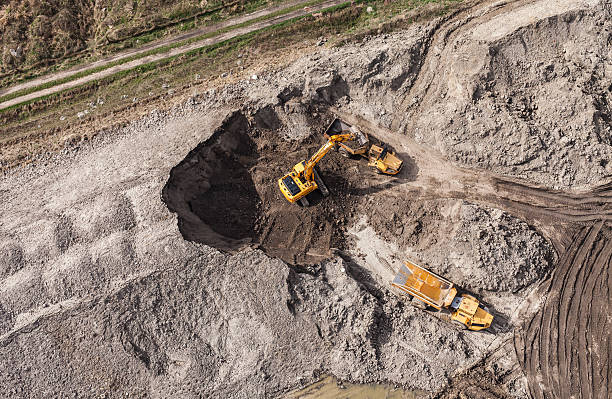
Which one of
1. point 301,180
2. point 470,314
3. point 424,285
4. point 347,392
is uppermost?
point 301,180

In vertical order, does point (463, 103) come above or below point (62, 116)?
above

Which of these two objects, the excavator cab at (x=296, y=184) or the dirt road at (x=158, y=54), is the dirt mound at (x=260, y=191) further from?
the dirt road at (x=158, y=54)

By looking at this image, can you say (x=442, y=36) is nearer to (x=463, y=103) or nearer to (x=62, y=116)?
(x=463, y=103)

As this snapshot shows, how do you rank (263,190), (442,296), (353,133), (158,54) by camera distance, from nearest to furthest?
(442,296)
(353,133)
(263,190)
(158,54)

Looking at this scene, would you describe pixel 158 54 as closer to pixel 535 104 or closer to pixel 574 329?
pixel 535 104

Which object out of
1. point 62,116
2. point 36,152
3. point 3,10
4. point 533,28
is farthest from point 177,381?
point 3,10

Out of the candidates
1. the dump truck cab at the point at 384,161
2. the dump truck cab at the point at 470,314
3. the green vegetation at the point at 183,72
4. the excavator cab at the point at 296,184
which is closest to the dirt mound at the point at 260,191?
the dump truck cab at the point at 384,161

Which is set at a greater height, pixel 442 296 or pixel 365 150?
pixel 365 150

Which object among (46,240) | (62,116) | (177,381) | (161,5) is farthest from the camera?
(161,5)

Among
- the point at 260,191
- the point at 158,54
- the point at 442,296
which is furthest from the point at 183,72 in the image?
the point at 442,296
